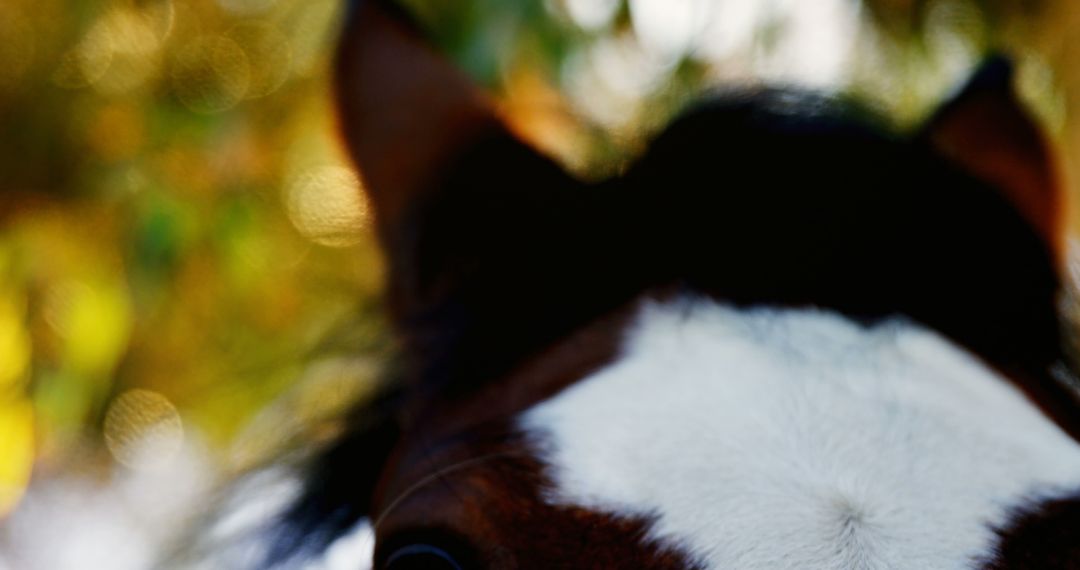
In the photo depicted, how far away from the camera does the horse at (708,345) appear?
0.61m

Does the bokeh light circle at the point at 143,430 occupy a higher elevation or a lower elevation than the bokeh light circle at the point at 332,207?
lower

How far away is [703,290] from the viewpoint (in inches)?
30.8

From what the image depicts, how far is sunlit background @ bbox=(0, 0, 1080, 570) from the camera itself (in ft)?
5.55

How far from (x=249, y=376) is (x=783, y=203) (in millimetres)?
591

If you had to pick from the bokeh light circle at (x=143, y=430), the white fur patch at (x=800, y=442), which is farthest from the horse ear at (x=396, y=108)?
the bokeh light circle at (x=143, y=430)

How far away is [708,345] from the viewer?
0.72m

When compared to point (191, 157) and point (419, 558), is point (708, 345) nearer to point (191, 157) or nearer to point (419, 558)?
point (419, 558)

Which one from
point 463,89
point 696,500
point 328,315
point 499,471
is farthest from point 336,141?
point 696,500

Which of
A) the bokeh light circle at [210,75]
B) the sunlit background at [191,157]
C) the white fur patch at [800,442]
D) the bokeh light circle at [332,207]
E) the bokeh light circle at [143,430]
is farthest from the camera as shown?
the bokeh light circle at [210,75]

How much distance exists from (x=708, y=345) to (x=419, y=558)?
25cm

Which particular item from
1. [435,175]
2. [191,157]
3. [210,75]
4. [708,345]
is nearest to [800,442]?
[708,345]

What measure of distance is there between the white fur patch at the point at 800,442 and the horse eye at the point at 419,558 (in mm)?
95

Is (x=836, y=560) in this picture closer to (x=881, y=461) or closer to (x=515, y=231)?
(x=881, y=461)

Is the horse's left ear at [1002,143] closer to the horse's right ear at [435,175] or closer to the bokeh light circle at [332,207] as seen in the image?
the horse's right ear at [435,175]
